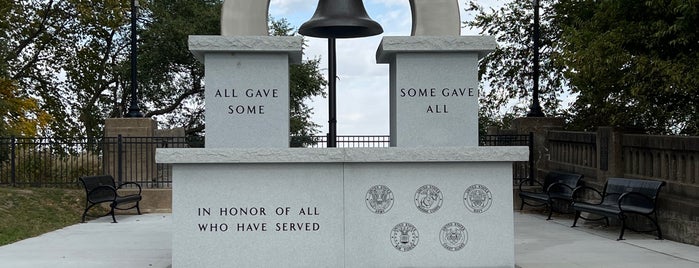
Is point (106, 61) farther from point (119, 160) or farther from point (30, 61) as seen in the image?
point (119, 160)

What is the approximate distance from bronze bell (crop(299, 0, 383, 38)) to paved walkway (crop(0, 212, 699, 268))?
3544 mm

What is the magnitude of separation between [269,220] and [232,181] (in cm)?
62

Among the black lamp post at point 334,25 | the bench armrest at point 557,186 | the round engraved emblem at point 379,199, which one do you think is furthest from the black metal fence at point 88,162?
the round engraved emblem at point 379,199

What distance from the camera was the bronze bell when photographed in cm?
882

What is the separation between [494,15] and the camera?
26.1m

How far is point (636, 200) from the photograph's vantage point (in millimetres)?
11414

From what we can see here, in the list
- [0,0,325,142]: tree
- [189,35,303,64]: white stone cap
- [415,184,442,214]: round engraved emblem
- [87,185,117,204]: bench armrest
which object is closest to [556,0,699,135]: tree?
[415,184,442,214]: round engraved emblem

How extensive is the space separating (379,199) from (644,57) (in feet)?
27.3

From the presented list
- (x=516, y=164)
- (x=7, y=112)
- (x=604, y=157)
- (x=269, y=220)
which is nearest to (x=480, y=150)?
(x=269, y=220)

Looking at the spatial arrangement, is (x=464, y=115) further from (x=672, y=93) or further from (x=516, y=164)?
(x=516, y=164)

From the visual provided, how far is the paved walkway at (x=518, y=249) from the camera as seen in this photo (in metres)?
8.71

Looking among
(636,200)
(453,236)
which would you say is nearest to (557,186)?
(636,200)

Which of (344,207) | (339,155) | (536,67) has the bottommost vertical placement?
(344,207)

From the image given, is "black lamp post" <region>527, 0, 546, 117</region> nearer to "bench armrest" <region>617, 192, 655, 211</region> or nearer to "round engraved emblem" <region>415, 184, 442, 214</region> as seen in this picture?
"bench armrest" <region>617, 192, 655, 211</region>
